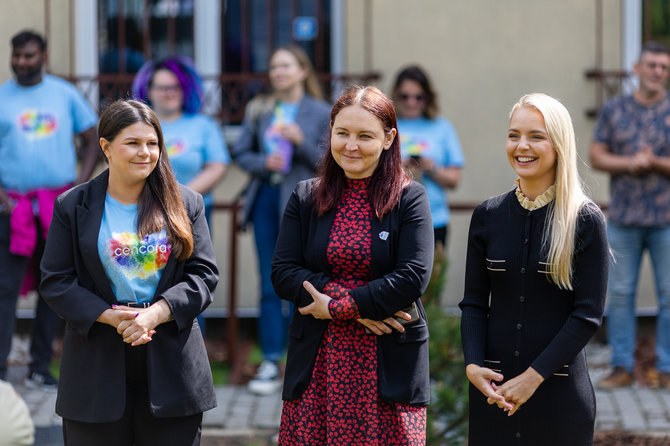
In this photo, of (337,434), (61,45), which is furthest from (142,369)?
(61,45)

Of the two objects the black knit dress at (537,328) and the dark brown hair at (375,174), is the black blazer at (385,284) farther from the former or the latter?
the black knit dress at (537,328)

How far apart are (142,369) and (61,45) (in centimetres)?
495

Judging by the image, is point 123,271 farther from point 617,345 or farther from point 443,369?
point 617,345

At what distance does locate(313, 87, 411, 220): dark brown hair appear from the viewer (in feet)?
12.5

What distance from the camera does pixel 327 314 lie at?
3.70m

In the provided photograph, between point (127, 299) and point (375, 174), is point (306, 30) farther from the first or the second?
point (127, 299)

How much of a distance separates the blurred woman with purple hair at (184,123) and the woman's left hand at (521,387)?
334cm

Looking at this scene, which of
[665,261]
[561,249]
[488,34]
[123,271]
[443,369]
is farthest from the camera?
[488,34]

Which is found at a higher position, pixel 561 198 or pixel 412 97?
pixel 412 97

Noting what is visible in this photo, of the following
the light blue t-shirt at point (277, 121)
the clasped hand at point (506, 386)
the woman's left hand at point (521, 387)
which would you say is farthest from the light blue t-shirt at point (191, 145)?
the woman's left hand at point (521, 387)

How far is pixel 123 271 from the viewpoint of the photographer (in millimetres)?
3742

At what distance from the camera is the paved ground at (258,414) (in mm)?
5758

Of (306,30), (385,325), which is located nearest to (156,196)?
(385,325)

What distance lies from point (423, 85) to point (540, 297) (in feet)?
10.8
